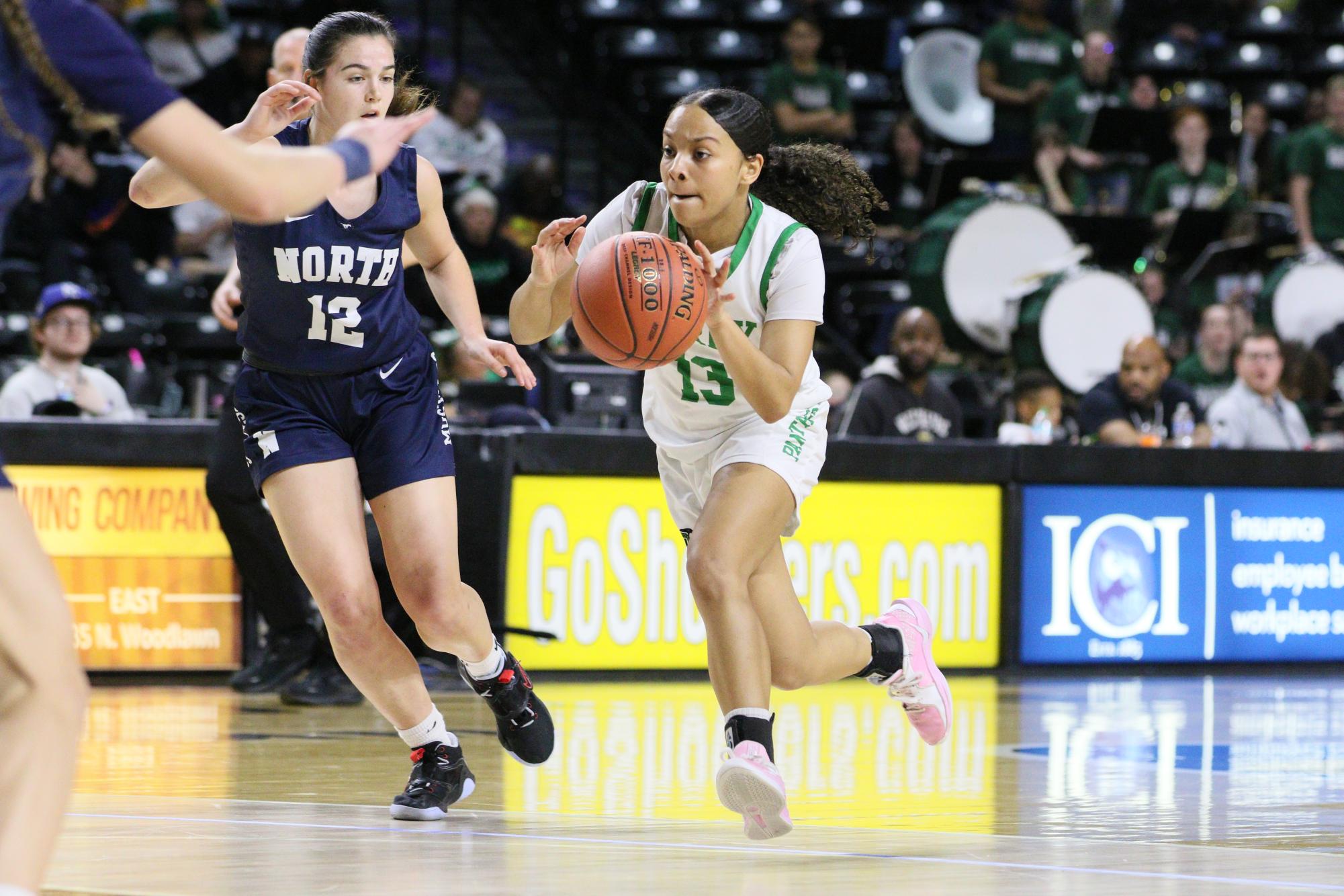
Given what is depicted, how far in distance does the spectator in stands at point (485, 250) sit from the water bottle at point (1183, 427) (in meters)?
4.08

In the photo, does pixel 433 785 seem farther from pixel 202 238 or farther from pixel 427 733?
pixel 202 238

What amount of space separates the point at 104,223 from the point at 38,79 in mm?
9041

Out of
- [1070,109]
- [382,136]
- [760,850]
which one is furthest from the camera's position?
[1070,109]

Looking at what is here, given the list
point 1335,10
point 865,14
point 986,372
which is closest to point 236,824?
point 986,372

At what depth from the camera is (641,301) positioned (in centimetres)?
407

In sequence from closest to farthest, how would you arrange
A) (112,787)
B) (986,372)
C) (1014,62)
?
(112,787) → (986,372) → (1014,62)

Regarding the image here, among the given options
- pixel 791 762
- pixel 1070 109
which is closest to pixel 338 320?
pixel 791 762

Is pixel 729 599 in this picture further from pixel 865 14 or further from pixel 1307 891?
pixel 865 14

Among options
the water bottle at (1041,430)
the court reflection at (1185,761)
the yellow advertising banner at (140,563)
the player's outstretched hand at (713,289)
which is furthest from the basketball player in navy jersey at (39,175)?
the water bottle at (1041,430)

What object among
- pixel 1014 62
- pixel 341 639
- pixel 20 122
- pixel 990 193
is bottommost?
pixel 341 639

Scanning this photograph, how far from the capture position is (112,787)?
5004mm

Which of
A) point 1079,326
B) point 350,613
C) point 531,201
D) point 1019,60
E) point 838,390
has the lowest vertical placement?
point 350,613

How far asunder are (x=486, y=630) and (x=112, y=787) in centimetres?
123

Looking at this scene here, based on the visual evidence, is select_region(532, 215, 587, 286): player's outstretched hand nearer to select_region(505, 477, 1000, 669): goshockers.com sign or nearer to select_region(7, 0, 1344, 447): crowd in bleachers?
select_region(505, 477, 1000, 669): goshockers.com sign
